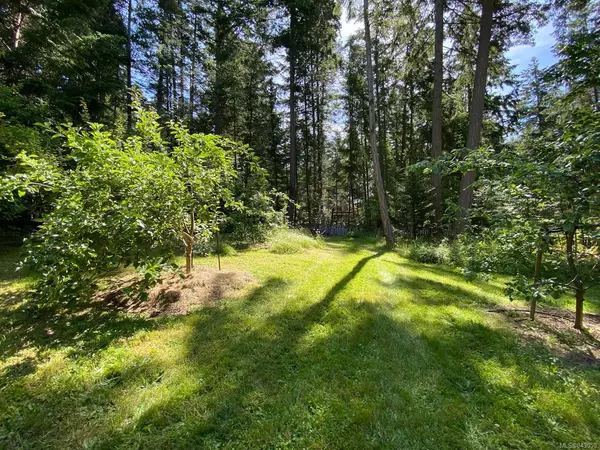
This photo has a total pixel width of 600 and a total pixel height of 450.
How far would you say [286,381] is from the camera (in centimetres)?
222

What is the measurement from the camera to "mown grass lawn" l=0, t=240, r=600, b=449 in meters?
1.70

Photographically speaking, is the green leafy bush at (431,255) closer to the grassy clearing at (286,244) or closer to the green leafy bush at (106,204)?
the grassy clearing at (286,244)

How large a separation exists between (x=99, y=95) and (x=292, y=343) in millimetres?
11364

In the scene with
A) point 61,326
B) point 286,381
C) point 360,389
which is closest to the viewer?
point 360,389

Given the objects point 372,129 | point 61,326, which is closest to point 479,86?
point 372,129

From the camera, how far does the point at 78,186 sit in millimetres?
2992

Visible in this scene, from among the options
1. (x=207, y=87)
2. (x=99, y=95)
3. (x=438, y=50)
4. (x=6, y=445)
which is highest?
(x=207, y=87)

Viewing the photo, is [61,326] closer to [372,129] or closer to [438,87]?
[372,129]

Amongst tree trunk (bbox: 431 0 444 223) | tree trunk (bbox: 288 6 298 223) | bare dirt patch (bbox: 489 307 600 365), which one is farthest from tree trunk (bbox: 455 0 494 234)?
tree trunk (bbox: 288 6 298 223)

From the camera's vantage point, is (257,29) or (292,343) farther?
(257,29)

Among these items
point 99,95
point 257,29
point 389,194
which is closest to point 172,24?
point 257,29

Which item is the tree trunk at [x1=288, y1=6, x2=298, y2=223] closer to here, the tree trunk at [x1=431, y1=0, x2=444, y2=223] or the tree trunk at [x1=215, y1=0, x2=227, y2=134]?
the tree trunk at [x1=215, y1=0, x2=227, y2=134]

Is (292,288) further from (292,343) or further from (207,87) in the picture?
(207,87)

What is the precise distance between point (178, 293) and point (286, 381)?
226 cm
